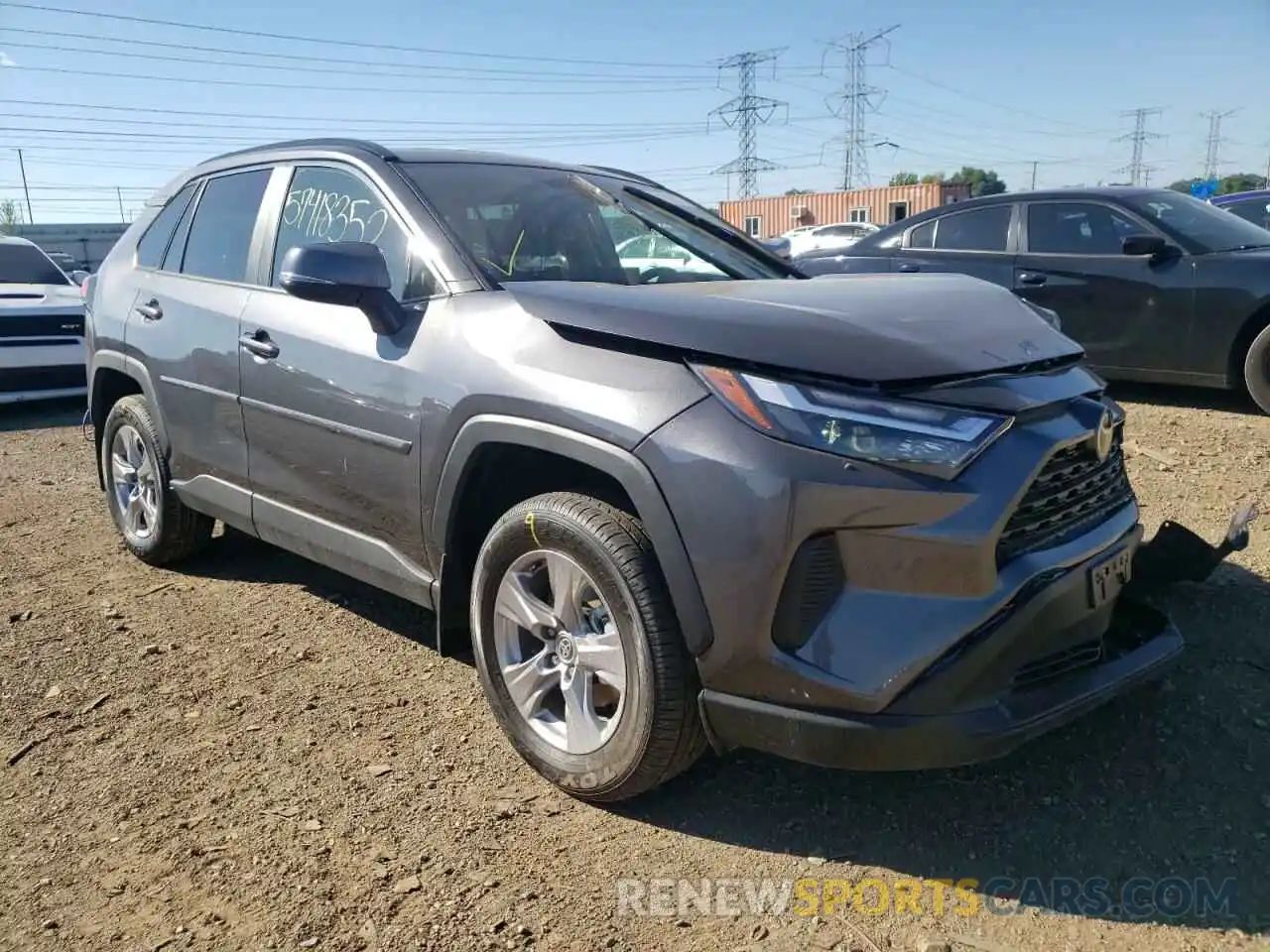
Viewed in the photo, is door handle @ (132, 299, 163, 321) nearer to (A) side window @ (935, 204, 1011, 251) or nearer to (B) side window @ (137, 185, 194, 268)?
(B) side window @ (137, 185, 194, 268)

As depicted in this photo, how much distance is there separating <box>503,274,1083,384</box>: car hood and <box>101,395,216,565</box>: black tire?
88.9 inches

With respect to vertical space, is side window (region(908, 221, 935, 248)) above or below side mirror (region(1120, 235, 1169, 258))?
above

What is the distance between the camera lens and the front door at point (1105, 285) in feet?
22.6

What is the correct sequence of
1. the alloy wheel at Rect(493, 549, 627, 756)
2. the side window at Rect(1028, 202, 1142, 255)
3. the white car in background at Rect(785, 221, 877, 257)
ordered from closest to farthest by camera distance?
the alloy wheel at Rect(493, 549, 627, 756), the side window at Rect(1028, 202, 1142, 255), the white car in background at Rect(785, 221, 877, 257)

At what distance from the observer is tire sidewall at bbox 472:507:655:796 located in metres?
2.49

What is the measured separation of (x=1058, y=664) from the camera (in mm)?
2457

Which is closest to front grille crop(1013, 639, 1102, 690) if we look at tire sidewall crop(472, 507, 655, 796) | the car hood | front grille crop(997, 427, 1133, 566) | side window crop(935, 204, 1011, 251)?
front grille crop(997, 427, 1133, 566)

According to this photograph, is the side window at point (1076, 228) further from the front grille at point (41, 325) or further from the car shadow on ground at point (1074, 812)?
the front grille at point (41, 325)

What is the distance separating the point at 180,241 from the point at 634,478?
118 inches

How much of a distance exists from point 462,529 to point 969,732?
4.94ft

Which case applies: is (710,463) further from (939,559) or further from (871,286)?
(871,286)

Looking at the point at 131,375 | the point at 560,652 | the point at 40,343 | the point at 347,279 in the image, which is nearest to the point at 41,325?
the point at 40,343

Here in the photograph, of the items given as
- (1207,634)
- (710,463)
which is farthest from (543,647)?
(1207,634)

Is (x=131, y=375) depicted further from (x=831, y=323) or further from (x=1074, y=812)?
(x=1074, y=812)
